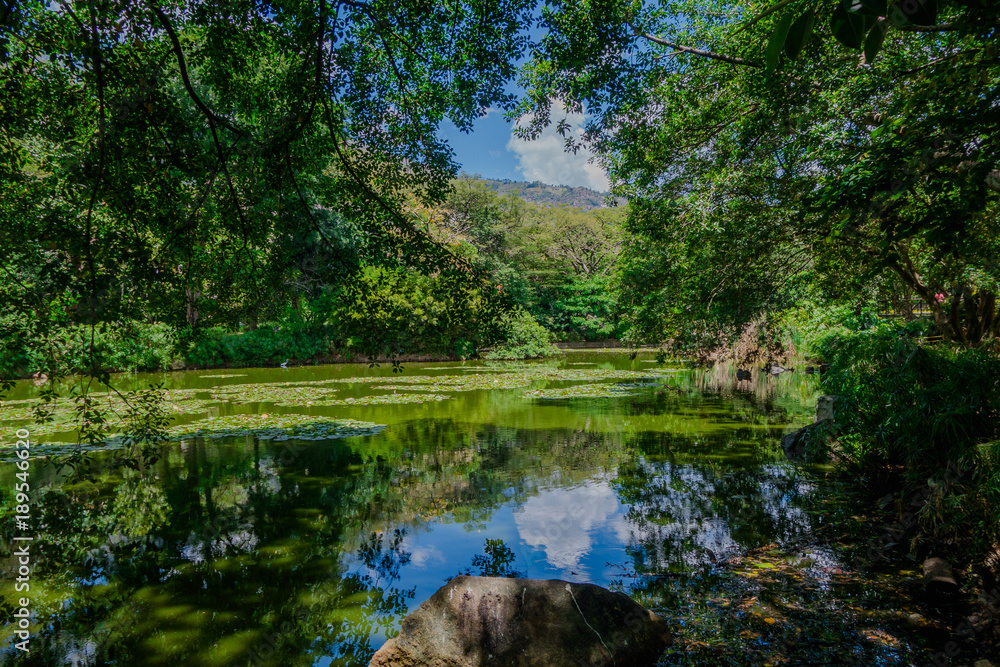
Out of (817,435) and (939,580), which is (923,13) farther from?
(817,435)

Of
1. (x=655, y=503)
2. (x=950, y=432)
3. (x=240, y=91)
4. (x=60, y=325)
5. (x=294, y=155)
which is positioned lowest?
(x=655, y=503)

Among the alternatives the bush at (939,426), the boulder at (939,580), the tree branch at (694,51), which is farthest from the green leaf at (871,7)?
the tree branch at (694,51)

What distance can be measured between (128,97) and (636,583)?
220 inches

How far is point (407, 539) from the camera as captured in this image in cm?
489

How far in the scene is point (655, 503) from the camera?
573 centimetres

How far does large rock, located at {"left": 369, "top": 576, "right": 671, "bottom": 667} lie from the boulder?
2.09 metres

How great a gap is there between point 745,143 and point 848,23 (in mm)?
5902

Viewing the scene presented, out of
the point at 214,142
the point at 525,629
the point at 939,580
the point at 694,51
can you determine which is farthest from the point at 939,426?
the point at 214,142

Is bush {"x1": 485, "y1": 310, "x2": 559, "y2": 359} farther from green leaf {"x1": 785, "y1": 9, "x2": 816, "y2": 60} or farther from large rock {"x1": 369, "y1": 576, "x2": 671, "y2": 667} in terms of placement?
green leaf {"x1": 785, "y1": 9, "x2": 816, "y2": 60}

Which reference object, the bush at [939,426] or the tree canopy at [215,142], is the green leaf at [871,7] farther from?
the bush at [939,426]

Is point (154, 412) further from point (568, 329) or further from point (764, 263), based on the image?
point (568, 329)

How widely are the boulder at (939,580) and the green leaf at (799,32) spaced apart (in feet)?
14.2

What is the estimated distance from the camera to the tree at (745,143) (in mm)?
4469

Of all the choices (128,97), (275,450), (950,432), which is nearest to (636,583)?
(950,432)
